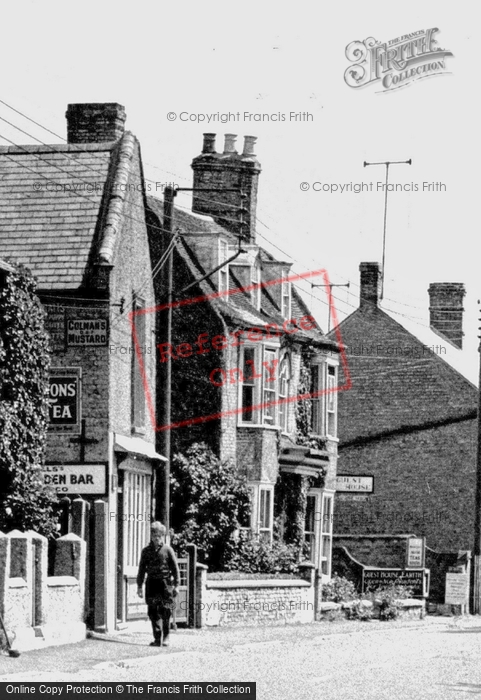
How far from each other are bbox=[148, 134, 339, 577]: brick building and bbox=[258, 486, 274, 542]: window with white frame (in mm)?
25

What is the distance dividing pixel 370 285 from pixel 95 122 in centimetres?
2127

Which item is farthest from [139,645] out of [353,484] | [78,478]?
[353,484]

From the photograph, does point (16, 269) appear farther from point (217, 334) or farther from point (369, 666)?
point (217, 334)

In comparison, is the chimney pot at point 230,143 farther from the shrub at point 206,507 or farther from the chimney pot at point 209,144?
the shrub at point 206,507

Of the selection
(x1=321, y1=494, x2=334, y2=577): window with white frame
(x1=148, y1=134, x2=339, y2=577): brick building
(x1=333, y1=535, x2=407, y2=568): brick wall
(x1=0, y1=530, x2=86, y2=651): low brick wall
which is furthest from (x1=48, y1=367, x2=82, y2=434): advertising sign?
(x1=333, y1=535, x2=407, y2=568): brick wall

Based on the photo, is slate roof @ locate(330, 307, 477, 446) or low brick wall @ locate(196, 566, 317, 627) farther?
slate roof @ locate(330, 307, 477, 446)

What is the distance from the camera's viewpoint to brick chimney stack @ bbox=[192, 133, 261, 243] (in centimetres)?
4081

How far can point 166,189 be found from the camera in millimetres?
29703

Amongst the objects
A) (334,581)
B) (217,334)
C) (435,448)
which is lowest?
(334,581)

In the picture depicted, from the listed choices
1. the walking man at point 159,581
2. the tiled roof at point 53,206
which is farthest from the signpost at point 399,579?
the walking man at point 159,581

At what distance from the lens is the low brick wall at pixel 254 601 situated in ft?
91.8

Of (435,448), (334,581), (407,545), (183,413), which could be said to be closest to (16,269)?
(183,413)

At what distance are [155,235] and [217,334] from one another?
9.33 feet

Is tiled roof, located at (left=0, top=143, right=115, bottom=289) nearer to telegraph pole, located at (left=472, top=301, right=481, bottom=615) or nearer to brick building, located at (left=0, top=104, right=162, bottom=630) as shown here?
brick building, located at (left=0, top=104, right=162, bottom=630)
